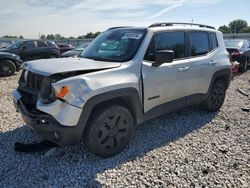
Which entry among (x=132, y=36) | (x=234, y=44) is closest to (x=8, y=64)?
(x=132, y=36)

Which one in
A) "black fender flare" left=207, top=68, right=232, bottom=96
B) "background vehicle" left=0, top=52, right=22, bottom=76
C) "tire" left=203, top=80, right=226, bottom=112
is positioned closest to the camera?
"black fender flare" left=207, top=68, right=232, bottom=96

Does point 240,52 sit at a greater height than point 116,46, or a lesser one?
lesser

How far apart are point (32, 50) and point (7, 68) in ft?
7.95

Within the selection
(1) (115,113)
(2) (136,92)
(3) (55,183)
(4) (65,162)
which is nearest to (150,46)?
(2) (136,92)

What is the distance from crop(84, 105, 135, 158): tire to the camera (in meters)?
3.53

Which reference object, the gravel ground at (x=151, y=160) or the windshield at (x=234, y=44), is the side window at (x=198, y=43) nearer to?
the gravel ground at (x=151, y=160)

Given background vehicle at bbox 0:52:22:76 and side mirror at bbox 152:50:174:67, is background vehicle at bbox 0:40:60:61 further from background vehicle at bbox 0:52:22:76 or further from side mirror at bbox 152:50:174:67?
side mirror at bbox 152:50:174:67

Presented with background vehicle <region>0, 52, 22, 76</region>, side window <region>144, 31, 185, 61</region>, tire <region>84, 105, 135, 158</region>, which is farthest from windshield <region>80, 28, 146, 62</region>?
background vehicle <region>0, 52, 22, 76</region>

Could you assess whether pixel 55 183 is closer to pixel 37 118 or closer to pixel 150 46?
pixel 37 118

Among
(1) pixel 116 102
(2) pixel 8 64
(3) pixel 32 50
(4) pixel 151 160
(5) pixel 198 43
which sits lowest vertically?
(4) pixel 151 160

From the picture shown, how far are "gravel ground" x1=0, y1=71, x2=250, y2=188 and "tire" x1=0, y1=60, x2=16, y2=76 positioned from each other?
629 centimetres

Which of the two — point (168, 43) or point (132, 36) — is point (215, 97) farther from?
point (132, 36)

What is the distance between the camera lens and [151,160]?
378 centimetres

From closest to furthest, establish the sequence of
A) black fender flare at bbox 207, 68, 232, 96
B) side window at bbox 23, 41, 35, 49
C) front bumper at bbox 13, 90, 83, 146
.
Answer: front bumper at bbox 13, 90, 83, 146 < black fender flare at bbox 207, 68, 232, 96 < side window at bbox 23, 41, 35, 49
